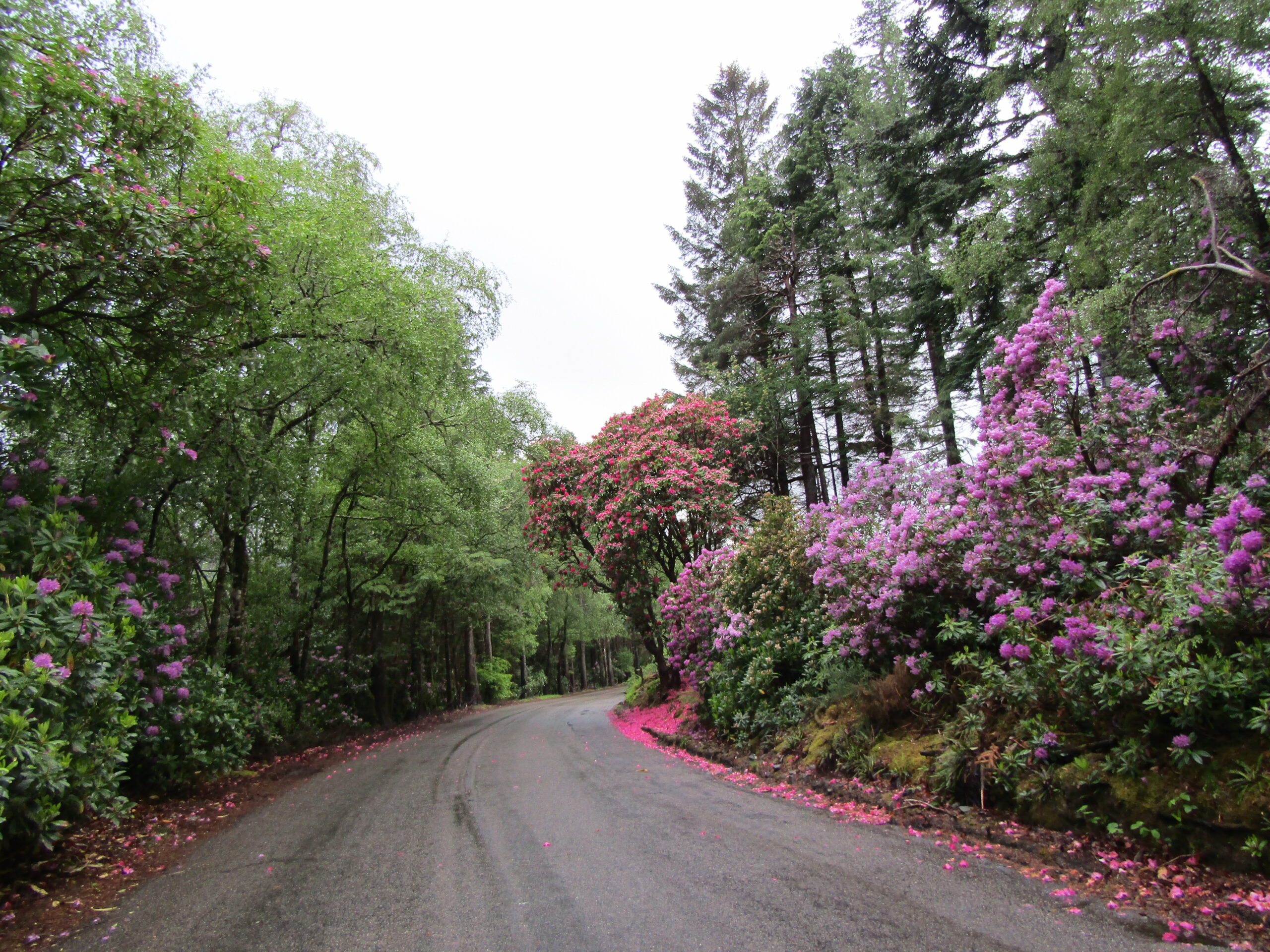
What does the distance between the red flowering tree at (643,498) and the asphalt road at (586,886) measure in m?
6.24

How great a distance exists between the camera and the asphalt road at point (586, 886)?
3.10 meters

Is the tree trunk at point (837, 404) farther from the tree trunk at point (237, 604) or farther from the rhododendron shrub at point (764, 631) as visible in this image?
the tree trunk at point (237, 604)

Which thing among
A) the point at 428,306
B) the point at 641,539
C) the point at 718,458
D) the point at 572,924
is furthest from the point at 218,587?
the point at 718,458

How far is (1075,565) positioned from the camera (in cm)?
475

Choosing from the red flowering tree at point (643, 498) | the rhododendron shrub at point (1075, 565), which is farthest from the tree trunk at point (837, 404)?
the rhododendron shrub at point (1075, 565)

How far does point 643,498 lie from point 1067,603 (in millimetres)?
7996

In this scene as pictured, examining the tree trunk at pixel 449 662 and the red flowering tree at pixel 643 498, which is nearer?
the red flowering tree at pixel 643 498

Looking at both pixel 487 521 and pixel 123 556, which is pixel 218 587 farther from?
pixel 487 521

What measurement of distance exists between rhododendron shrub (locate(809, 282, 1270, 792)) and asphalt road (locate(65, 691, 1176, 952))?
1.42 m

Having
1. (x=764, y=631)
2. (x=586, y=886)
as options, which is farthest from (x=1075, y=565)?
(x=764, y=631)

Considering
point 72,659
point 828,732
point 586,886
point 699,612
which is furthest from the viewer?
point 699,612

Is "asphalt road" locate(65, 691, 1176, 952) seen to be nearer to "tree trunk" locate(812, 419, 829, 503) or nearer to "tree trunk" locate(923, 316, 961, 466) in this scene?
"tree trunk" locate(923, 316, 961, 466)

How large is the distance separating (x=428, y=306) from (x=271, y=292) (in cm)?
258

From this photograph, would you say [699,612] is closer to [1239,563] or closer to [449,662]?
[1239,563]
